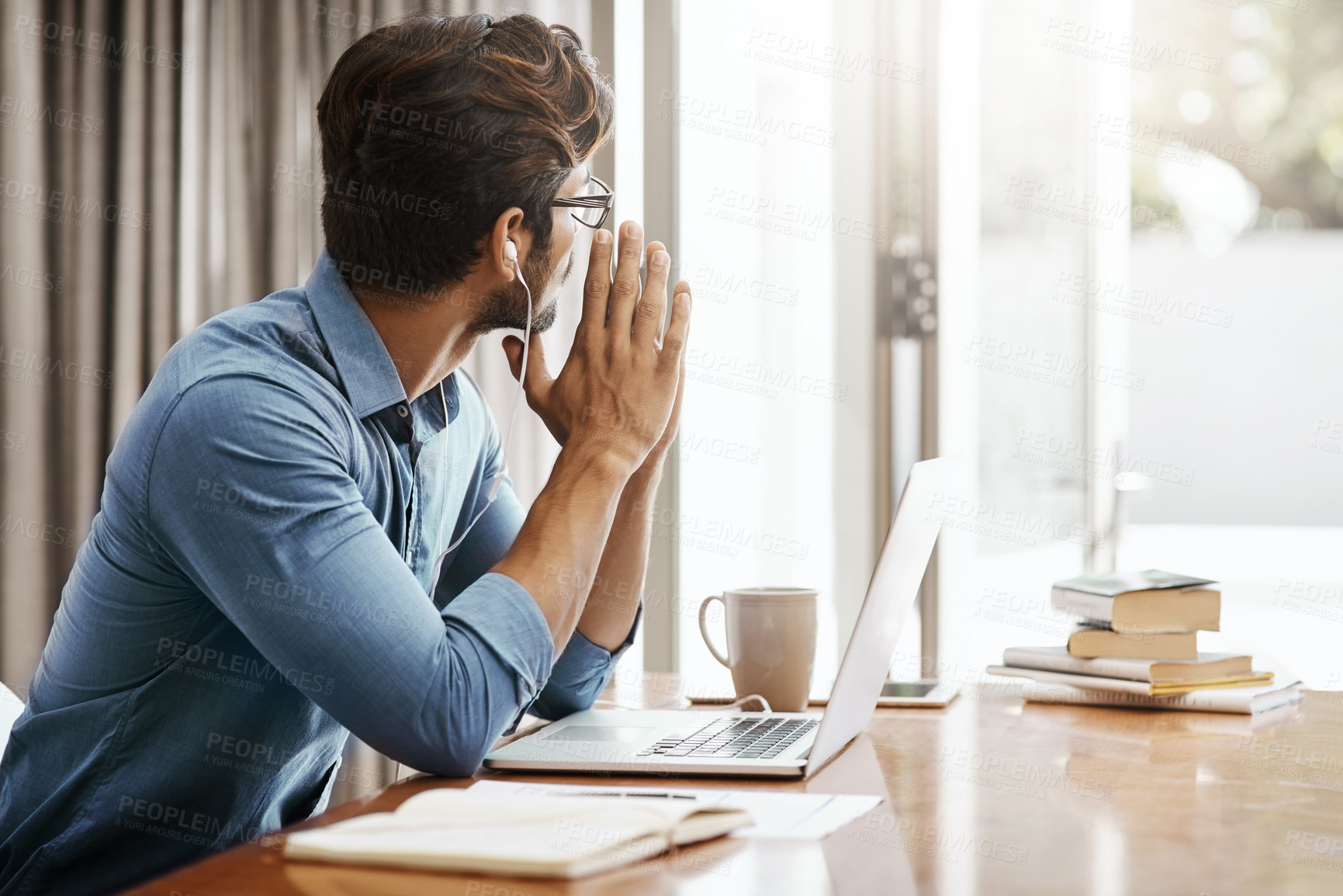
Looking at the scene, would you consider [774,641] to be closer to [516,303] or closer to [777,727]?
[777,727]

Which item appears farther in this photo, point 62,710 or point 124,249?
point 124,249

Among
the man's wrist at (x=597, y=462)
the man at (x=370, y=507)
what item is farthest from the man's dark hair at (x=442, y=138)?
the man's wrist at (x=597, y=462)

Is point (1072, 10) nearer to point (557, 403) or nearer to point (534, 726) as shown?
point (557, 403)

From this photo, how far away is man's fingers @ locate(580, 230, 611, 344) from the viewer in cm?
110

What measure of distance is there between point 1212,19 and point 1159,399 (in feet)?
3.55

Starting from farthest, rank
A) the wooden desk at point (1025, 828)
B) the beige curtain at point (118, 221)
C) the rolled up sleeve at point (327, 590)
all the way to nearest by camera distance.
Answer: the beige curtain at point (118, 221)
the rolled up sleeve at point (327, 590)
the wooden desk at point (1025, 828)

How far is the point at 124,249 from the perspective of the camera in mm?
2543

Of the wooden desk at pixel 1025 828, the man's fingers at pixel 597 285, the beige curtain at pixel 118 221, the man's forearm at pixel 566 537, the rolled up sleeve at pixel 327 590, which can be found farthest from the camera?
the beige curtain at pixel 118 221

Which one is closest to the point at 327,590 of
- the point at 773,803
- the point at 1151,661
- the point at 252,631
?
the point at 252,631

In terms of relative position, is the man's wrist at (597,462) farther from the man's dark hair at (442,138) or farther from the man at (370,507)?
the man's dark hair at (442,138)

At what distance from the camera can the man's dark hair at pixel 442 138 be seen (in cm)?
110

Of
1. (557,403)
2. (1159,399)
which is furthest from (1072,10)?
(557,403)

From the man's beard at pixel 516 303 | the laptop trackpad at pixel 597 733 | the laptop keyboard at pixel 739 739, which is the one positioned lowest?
the laptop trackpad at pixel 597 733

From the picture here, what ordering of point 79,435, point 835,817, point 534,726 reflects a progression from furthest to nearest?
point 79,435 < point 534,726 < point 835,817
